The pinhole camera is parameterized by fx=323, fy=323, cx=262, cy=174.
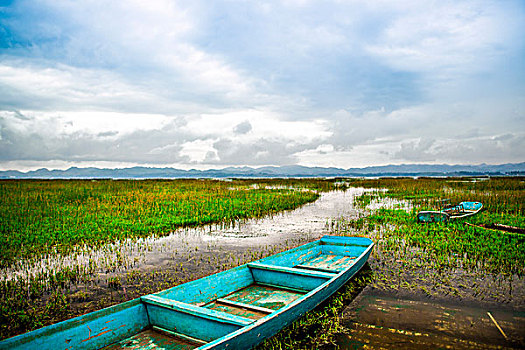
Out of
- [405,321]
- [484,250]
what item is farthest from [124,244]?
[484,250]

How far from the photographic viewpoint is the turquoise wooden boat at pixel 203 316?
409 centimetres

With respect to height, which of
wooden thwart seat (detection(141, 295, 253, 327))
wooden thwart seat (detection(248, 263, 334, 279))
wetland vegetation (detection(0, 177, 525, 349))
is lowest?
wetland vegetation (detection(0, 177, 525, 349))

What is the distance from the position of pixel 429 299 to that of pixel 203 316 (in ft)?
16.7

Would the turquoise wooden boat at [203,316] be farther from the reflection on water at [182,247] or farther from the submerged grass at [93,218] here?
the submerged grass at [93,218]

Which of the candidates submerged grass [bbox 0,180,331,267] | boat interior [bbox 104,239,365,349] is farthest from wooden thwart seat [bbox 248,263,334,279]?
submerged grass [bbox 0,180,331,267]

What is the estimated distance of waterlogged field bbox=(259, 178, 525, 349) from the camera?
17.8 feet

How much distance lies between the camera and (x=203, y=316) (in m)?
4.58

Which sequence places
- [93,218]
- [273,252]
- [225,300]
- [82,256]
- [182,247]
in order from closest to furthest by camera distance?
[225,300] < [82,256] < [273,252] < [182,247] < [93,218]

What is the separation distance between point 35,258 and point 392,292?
9886 mm

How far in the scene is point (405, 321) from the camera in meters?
6.02

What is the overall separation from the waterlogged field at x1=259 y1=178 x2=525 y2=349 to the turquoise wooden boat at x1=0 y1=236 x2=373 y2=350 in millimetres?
540

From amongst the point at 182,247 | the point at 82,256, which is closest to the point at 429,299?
the point at 182,247

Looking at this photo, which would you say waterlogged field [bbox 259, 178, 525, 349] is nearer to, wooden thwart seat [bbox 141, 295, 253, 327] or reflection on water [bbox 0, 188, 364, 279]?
wooden thwart seat [bbox 141, 295, 253, 327]

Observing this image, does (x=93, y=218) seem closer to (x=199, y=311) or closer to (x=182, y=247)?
(x=182, y=247)
